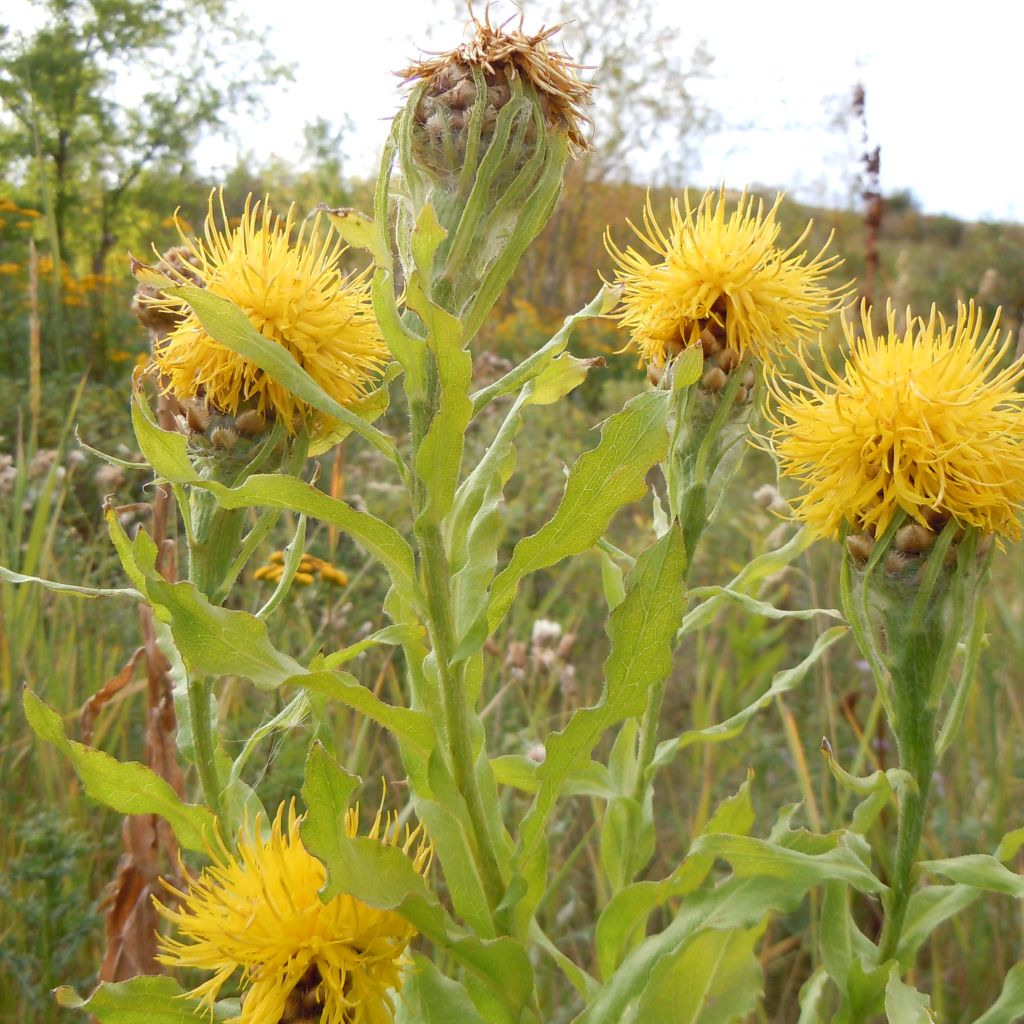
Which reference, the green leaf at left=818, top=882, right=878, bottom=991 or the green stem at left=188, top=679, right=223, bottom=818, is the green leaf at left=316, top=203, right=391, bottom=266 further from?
the green leaf at left=818, top=882, right=878, bottom=991

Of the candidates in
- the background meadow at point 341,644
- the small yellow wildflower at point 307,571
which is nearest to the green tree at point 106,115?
the background meadow at point 341,644

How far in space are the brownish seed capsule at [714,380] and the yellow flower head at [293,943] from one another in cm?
87

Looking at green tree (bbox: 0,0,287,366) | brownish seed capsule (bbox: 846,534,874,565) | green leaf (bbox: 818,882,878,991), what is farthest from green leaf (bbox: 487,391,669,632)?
green tree (bbox: 0,0,287,366)

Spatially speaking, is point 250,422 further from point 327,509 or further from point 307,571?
point 307,571

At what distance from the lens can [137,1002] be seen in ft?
4.05

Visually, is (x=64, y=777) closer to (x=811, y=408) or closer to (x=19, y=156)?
(x=811, y=408)

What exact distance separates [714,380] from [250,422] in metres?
0.74

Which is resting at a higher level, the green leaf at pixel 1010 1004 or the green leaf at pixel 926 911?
the green leaf at pixel 926 911

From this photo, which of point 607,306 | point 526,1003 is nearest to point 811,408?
point 607,306

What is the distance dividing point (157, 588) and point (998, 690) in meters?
2.82

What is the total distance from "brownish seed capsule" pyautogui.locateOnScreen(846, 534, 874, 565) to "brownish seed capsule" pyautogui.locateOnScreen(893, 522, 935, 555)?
42mm

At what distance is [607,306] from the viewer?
1309mm

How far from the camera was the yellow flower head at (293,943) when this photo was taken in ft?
3.71

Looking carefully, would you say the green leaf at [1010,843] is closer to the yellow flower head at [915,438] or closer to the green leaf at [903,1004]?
the green leaf at [903,1004]
